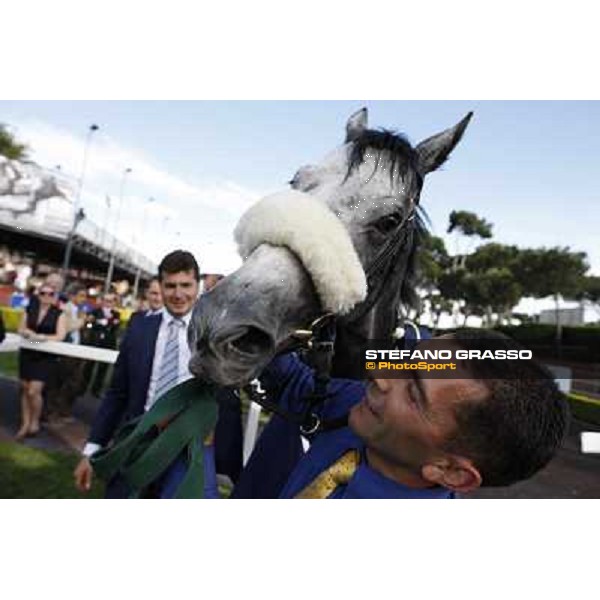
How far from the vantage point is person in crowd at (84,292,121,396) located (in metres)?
3.35

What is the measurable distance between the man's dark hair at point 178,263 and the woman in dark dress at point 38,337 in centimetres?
183

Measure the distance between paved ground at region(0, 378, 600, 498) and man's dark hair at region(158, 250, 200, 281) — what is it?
4.05 ft

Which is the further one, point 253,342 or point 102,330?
point 102,330

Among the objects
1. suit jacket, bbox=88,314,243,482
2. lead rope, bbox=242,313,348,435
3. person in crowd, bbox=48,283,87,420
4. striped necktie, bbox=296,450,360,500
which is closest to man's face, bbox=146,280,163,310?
person in crowd, bbox=48,283,87,420

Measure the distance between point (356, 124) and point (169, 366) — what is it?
1104mm

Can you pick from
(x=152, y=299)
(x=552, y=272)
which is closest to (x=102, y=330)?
(x=152, y=299)

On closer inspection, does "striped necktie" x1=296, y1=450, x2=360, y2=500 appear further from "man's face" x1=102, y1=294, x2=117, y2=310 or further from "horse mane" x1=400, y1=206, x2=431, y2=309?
"man's face" x1=102, y1=294, x2=117, y2=310

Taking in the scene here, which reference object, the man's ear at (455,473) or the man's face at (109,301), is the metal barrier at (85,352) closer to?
the man's face at (109,301)

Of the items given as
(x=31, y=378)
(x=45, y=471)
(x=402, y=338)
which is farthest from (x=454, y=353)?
(x=31, y=378)

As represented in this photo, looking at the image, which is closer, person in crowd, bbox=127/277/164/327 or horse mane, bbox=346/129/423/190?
horse mane, bbox=346/129/423/190

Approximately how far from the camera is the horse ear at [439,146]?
58.6 inches

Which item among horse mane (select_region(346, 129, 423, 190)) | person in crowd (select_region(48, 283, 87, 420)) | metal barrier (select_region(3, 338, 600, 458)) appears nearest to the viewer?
horse mane (select_region(346, 129, 423, 190))

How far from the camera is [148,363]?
1.96 m

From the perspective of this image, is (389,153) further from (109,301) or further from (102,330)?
(102,330)
